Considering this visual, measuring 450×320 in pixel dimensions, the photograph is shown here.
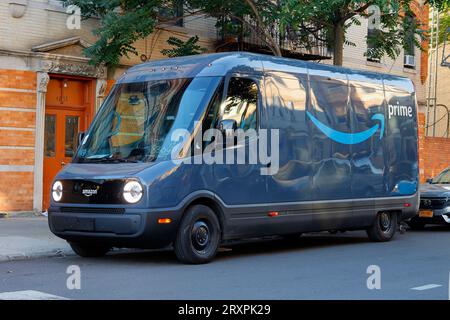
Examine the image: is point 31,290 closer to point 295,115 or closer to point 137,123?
point 137,123

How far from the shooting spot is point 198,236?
35.0 ft

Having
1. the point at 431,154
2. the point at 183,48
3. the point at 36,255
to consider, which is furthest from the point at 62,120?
the point at 431,154

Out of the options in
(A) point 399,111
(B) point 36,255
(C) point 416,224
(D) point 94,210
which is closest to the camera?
(D) point 94,210

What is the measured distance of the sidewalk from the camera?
11.6 m

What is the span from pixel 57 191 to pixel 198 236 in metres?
2.14

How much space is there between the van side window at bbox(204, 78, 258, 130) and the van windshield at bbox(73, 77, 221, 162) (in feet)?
0.82

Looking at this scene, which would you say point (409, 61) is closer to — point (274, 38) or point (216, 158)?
point (274, 38)

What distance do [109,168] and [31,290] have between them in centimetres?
253

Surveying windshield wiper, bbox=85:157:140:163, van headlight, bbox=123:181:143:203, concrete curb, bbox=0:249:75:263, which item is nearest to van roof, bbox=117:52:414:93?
windshield wiper, bbox=85:157:140:163

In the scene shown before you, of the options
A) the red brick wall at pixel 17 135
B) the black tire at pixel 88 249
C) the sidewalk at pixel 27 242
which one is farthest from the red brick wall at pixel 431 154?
the black tire at pixel 88 249

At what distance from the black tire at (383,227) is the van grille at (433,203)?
264cm

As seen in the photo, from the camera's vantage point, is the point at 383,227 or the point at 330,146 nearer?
the point at 330,146

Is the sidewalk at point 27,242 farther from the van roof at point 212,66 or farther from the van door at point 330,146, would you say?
the van door at point 330,146
